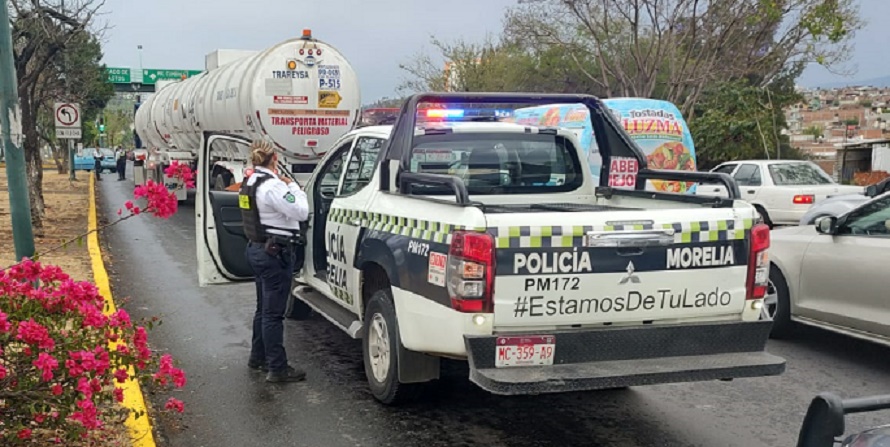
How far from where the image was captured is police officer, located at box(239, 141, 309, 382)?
18.6ft

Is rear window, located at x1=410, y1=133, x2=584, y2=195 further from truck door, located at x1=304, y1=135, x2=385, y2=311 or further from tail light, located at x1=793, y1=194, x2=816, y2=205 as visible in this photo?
tail light, located at x1=793, y1=194, x2=816, y2=205

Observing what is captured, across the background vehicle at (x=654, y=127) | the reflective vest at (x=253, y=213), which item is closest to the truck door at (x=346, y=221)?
the reflective vest at (x=253, y=213)

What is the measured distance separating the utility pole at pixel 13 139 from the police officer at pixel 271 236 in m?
2.42

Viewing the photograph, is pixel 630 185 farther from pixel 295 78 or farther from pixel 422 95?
pixel 295 78

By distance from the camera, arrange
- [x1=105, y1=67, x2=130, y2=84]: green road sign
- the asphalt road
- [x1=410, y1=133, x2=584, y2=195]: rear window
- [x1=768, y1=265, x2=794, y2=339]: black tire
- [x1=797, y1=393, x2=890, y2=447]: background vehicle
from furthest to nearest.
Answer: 1. [x1=105, y1=67, x2=130, y2=84]: green road sign
2. [x1=768, y1=265, x2=794, y2=339]: black tire
3. [x1=410, y1=133, x2=584, y2=195]: rear window
4. the asphalt road
5. [x1=797, y1=393, x2=890, y2=447]: background vehicle

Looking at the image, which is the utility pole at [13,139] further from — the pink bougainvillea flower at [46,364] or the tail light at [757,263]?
the tail light at [757,263]

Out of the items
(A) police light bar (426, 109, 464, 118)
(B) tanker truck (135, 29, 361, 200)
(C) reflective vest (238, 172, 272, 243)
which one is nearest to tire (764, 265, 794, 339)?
(A) police light bar (426, 109, 464, 118)

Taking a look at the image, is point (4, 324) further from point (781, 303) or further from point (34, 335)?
point (781, 303)

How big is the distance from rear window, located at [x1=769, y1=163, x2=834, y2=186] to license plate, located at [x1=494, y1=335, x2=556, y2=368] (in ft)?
40.9

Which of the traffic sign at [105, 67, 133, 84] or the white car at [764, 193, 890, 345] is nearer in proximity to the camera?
the white car at [764, 193, 890, 345]

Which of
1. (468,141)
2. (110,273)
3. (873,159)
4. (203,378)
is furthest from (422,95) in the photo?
(873,159)

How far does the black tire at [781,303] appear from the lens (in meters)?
6.91

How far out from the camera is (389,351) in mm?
4992

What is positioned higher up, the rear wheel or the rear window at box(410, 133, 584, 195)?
the rear window at box(410, 133, 584, 195)
